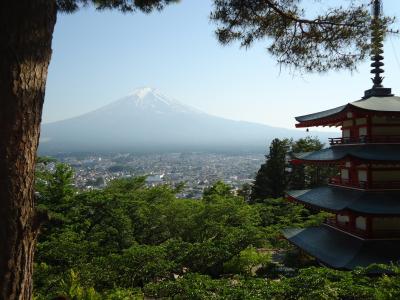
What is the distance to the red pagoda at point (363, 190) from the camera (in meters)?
10.2

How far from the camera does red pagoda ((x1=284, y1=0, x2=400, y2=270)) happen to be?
10.2 m

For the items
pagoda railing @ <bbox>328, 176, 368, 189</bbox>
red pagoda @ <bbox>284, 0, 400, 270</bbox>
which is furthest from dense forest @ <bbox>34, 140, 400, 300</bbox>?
pagoda railing @ <bbox>328, 176, 368, 189</bbox>

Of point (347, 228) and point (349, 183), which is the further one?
point (349, 183)

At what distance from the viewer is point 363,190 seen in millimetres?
11125

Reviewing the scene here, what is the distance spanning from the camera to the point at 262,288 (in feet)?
22.7

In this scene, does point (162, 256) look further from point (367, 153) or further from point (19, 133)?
point (19, 133)

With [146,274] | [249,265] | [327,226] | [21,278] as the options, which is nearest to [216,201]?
[249,265]

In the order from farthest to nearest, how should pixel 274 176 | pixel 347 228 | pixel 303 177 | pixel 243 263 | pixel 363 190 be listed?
pixel 303 177
pixel 274 176
pixel 243 263
pixel 347 228
pixel 363 190

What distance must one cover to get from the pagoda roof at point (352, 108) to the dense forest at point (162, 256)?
376cm

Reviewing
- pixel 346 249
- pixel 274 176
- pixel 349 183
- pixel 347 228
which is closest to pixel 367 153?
pixel 349 183

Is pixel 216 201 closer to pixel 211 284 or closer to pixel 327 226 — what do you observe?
pixel 327 226

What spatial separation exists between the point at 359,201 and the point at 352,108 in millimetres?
2446

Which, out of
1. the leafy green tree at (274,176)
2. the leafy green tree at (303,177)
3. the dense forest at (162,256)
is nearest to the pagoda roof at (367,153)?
the dense forest at (162,256)

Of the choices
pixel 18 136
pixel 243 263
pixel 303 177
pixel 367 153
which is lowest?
pixel 243 263
